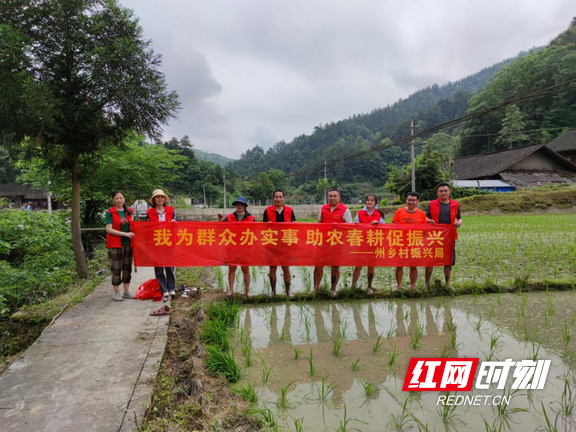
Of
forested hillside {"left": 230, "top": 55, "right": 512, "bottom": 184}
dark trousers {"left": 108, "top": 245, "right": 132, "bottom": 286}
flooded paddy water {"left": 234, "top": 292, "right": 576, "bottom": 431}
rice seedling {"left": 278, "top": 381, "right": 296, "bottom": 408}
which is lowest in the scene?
flooded paddy water {"left": 234, "top": 292, "right": 576, "bottom": 431}

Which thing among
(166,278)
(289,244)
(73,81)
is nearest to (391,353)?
(289,244)

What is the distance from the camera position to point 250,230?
16.4 feet

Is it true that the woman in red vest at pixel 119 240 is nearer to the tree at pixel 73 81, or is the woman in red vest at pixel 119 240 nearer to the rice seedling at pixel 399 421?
the tree at pixel 73 81

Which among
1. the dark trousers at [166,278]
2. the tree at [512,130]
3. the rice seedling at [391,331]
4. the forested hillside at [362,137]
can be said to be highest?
the forested hillside at [362,137]

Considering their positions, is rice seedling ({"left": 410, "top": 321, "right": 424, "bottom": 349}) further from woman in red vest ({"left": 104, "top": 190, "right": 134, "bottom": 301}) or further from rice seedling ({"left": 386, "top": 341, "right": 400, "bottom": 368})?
woman in red vest ({"left": 104, "top": 190, "right": 134, "bottom": 301})

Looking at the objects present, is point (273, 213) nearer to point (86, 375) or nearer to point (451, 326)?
point (451, 326)

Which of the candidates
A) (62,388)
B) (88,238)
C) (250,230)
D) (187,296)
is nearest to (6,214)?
(88,238)

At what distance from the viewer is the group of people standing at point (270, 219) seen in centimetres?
455

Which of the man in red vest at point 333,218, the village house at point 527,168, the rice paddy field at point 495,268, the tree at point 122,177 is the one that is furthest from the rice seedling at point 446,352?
the village house at point 527,168

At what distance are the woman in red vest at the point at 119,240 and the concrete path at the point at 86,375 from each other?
0.69 meters

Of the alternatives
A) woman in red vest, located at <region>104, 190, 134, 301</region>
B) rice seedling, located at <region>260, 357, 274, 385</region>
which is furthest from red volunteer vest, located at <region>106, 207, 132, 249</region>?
rice seedling, located at <region>260, 357, 274, 385</region>

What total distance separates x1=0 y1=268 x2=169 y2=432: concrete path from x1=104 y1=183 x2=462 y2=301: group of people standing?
78cm

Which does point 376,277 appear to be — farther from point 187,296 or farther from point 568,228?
point 568,228

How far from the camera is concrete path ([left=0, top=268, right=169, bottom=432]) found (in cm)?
212
